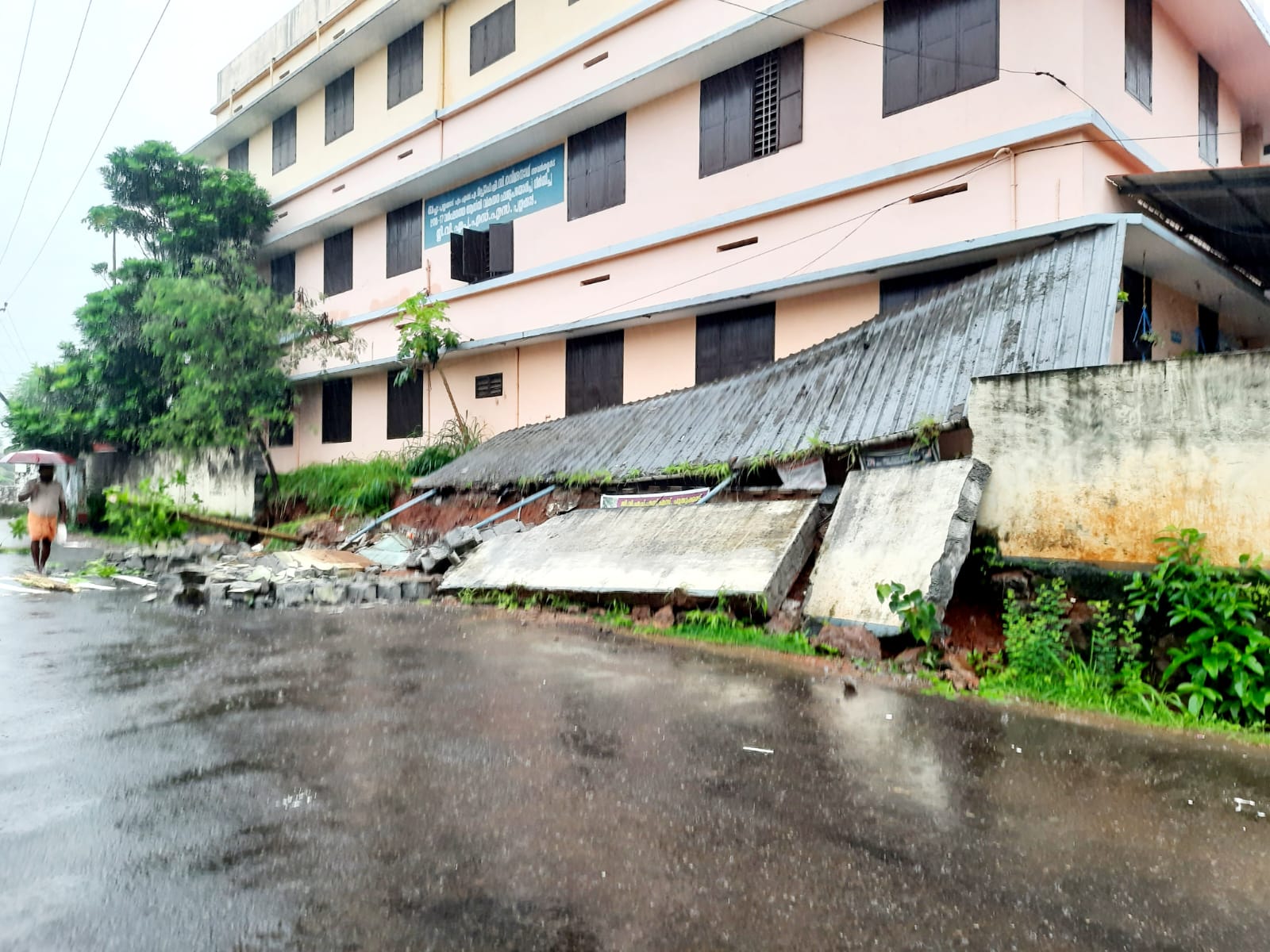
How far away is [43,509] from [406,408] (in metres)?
7.99

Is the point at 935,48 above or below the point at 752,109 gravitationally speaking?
below

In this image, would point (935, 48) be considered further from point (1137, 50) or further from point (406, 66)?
point (406, 66)

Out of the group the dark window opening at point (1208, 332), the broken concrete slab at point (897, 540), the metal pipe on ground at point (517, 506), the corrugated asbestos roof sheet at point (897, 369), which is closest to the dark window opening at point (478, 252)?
the corrugated asbestos roof sheet at point (897, 369)

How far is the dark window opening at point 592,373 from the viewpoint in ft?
47.3

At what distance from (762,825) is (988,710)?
243cm

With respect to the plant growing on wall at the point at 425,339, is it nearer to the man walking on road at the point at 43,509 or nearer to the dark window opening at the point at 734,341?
the dark window opening at the point at 734,341

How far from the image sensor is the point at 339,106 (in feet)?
68.1

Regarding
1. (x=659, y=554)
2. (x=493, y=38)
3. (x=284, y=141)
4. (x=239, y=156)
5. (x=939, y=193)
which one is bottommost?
(x=659, y=554)

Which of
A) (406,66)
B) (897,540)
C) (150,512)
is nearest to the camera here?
(897,540)

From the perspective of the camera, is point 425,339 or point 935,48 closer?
point 935,48

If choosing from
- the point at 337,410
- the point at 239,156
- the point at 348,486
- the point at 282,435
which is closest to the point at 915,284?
the point at 348,486

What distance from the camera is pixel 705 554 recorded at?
25.4 feet

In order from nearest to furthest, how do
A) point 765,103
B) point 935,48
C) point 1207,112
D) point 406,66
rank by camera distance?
1. point 935,48
2. point 765,103
3. point 1207,112
4. point 406,66

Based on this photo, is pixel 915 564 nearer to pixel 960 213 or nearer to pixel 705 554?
pixel 705 554
